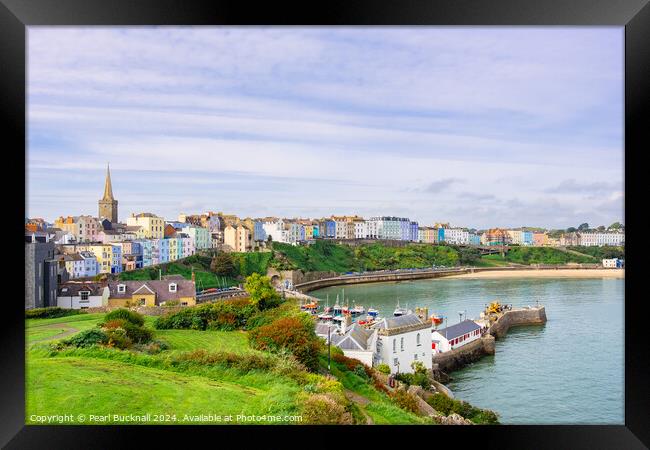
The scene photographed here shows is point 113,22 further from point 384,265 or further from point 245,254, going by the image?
point 384,265

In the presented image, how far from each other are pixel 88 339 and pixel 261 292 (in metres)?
1.32

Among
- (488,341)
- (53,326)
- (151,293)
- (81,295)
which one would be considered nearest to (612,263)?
(488,341)

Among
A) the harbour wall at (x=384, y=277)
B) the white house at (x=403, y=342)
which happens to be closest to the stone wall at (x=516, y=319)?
the harbour wall at (x=384, y=277)

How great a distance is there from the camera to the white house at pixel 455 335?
15.4ft

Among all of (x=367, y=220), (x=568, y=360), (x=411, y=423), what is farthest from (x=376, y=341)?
(x=568, y=360)

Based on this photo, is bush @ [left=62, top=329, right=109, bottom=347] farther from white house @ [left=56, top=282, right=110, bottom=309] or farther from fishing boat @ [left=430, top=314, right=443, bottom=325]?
fishing boat @ [left=430, top=314, right=443, bottom=325]

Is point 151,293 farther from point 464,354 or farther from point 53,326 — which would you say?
point 464,354

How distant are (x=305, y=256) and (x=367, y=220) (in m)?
0.84

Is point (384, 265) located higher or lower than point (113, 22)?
lower

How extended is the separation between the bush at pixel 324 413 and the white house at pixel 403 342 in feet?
2.80

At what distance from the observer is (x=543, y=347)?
4.45 m

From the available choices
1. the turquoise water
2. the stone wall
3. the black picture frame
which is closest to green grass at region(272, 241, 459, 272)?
the turquoise water

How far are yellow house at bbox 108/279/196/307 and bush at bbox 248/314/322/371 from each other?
30.5 inches

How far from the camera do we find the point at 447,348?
477 cm
